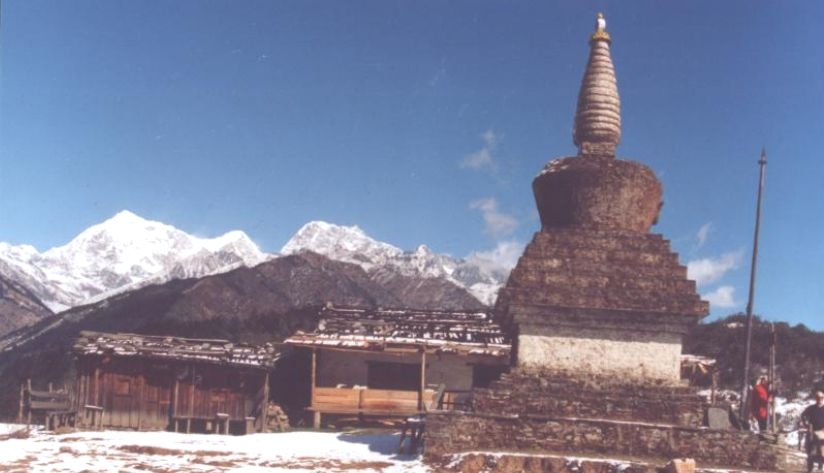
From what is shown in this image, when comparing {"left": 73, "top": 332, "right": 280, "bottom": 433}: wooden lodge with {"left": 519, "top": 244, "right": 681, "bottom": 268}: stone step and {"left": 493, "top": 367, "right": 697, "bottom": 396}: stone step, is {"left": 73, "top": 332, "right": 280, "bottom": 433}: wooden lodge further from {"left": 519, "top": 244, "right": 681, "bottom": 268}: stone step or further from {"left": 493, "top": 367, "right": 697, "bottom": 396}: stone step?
{"left": 519, "top": 244, "right": 681, "bottom": 268}: stone step

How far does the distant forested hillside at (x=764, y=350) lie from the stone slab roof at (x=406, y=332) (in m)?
10.5

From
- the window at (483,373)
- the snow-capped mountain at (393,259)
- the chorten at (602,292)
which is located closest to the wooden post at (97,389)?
the window at (483,373)

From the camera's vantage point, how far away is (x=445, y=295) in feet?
251

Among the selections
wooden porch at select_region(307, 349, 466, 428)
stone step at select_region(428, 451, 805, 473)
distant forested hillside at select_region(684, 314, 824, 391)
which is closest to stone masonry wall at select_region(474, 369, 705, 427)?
stone step at select_region(428, 451, 805, 473)

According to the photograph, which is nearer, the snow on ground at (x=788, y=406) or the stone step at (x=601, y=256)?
the stone step at (x=601, y=256)

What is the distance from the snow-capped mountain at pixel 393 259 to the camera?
94125mm

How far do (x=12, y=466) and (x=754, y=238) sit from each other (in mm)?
20488

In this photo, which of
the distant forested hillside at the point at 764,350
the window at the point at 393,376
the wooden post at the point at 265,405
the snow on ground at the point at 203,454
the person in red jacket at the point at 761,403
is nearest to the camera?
the snow on ground at the point at 203,454

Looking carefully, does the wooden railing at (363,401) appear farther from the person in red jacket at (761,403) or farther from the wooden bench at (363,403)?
the person in red jacket at (761,403)

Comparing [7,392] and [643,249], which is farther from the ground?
[643,249]

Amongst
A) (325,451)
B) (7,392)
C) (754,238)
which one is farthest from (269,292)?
(325,451)

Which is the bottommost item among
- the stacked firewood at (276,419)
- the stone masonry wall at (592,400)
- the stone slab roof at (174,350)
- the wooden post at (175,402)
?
the stacked firewood at (276,419)

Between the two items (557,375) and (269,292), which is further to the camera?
(269,292)

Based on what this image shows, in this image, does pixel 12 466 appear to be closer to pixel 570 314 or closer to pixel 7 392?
pixel 570 314
